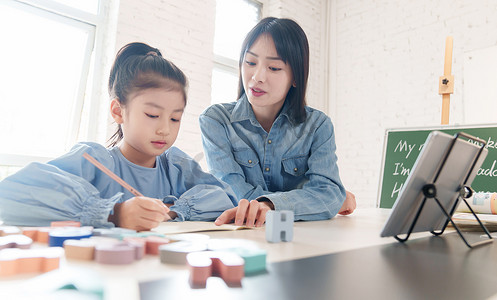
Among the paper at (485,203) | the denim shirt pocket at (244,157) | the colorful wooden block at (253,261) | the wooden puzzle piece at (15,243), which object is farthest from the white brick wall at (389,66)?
the wooden puzzle piece at (15,243)

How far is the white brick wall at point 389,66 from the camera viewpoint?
3230 millimetres

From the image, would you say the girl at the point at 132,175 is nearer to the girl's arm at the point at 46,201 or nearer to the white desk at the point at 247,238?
the girl's arm at the point at 46,201

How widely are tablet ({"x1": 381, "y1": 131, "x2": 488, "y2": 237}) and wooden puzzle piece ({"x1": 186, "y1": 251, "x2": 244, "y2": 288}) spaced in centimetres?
32

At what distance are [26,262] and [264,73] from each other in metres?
0.92

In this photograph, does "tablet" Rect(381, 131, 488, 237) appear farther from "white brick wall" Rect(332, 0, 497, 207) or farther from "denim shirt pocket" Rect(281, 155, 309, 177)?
"white brick wall" Rect(332, 0, 497, 207)

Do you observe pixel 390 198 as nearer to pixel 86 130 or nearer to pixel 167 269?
pixel 167 269

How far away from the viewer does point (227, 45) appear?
361 centimetres

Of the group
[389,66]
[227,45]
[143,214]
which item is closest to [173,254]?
[143,214]

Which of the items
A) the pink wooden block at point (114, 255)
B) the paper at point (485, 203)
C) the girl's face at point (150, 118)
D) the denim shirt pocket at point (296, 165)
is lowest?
the pink wooden block at point (114, 255)

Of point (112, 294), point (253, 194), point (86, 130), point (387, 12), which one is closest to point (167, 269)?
point (112, 294)

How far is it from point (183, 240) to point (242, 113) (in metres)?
0.80

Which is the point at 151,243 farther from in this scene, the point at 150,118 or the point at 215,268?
the point at 150,118

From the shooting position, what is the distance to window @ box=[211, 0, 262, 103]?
350 cm

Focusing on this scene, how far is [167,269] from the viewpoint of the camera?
1.21 ft
